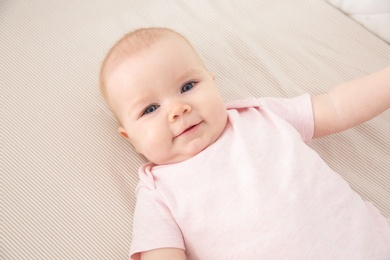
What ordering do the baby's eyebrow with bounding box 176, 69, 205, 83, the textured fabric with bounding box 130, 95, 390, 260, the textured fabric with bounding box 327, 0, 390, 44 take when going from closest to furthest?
the textured fabric with bounding box 130, 95, 390, 260
the baby's eyebrow with bounding box 176, 69, 205, 83
the textured fabric with bounding box 327, 0, 390, 44

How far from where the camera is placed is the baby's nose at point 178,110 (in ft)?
2.66

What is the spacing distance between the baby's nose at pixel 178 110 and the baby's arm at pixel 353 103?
1.08 feet

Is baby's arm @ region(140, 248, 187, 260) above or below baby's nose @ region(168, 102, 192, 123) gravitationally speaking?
below

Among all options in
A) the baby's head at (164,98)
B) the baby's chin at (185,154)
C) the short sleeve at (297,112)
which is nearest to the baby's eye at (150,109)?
the baby's head at (164,98)

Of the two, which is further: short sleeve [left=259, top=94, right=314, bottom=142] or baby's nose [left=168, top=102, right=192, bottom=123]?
short sleeve [left=259, top=94, right=314, bottom=142]

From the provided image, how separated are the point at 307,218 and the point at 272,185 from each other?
0.09 meters

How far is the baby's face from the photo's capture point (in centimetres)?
83

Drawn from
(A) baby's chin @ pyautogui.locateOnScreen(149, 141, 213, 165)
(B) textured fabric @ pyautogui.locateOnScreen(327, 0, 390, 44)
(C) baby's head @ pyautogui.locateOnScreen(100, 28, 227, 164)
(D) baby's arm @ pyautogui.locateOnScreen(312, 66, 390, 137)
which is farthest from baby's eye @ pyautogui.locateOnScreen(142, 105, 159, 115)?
(B) textured fabric @ pyautogui.locateOnScreen(327, 0, 390, 44)

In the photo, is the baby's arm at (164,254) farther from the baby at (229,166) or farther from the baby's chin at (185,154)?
the baby's chin at (185,154)

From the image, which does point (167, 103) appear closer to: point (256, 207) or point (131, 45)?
point (131, 45)

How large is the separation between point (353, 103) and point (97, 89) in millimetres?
688

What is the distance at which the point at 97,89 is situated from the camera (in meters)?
1.11

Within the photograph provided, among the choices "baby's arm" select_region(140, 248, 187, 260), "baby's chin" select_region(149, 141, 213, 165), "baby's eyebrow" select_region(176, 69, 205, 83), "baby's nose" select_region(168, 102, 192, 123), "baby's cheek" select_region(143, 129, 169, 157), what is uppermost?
"baby's eyebrow" select_region(176, 69, 205, 83)

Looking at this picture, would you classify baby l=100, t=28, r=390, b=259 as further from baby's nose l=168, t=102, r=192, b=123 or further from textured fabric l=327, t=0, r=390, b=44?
textured fabric l=327, t=0, r=390, b=44
